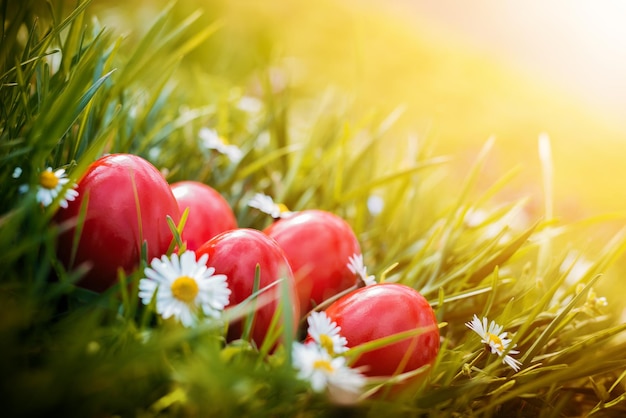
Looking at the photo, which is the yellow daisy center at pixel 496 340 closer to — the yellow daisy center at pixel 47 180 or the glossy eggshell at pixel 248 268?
the glossy eggshell at pixel 248 268

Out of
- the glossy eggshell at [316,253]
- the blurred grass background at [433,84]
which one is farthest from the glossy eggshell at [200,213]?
the blurred grass background at [433,84]

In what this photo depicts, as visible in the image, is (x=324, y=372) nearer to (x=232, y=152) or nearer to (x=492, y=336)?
(x=492, y=336)

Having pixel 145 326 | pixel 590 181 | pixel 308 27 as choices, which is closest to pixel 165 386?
pixel 145 326

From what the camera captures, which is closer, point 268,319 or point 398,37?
point 268,319

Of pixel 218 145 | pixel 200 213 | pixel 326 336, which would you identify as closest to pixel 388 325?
pixel 326 336

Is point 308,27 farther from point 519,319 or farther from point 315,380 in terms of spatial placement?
point 315,380

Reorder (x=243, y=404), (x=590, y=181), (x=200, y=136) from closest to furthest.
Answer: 1. (x=243, y=404)
2. (x=200, y=136)
3. (x=590, y=181)
